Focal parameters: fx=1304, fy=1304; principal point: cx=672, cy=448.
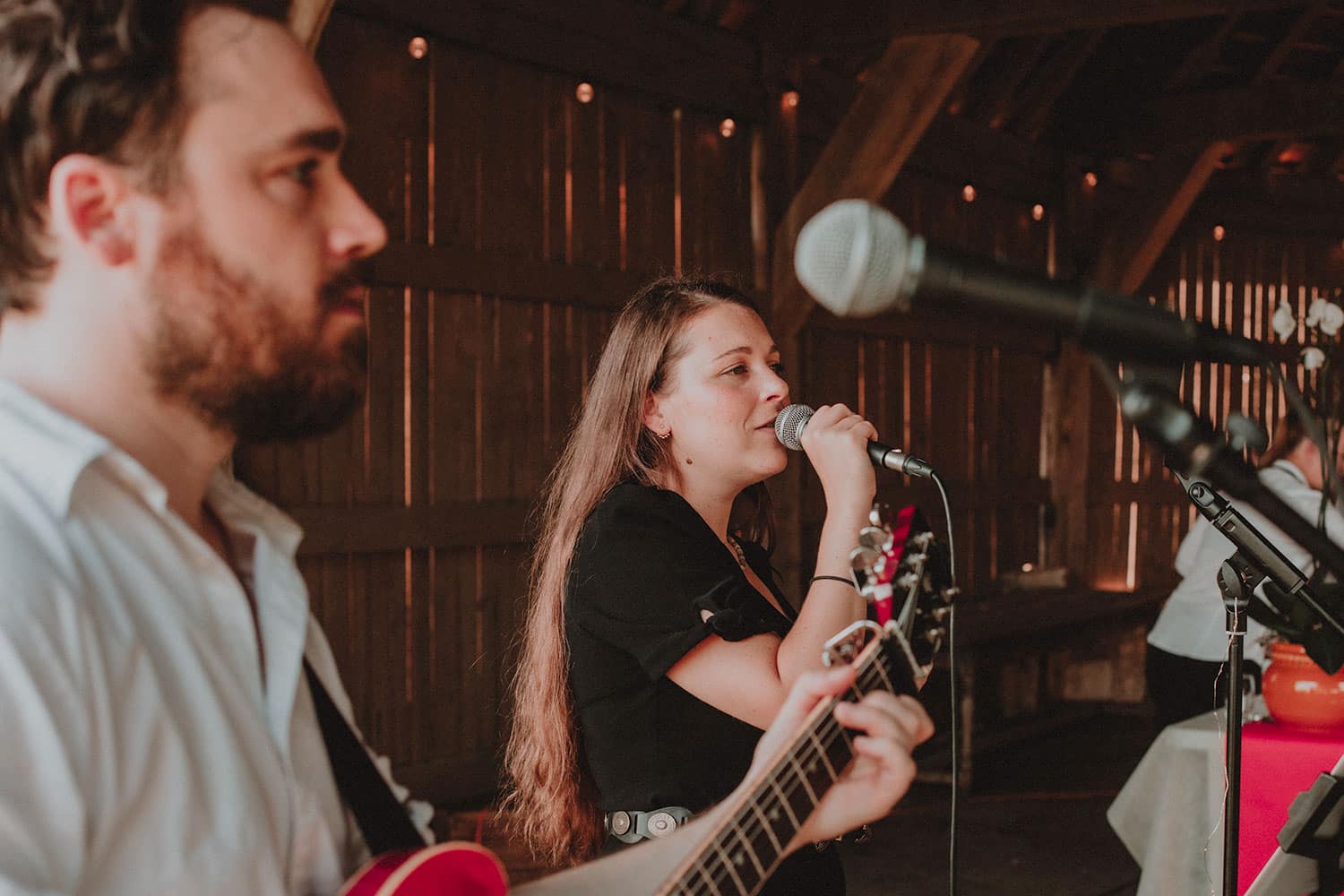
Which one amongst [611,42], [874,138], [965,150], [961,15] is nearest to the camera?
[611,42]

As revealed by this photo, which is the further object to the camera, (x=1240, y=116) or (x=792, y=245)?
(x=1240, y=116)

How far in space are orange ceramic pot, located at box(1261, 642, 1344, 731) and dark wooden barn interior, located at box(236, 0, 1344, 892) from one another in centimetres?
131

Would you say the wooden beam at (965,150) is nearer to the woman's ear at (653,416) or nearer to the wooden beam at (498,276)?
the wooden beam at (498,276)

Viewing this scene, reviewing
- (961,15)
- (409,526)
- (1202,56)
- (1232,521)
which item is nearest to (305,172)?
(1232,521)

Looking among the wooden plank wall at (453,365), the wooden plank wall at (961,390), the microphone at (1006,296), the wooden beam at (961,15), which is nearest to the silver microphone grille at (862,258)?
the microphone at (1006,296)

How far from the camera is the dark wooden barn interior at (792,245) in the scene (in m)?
4.35

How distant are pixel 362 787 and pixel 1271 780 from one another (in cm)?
239

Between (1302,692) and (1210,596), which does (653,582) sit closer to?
(1302,692)

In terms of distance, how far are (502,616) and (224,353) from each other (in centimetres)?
390

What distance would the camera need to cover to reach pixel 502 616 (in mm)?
4773

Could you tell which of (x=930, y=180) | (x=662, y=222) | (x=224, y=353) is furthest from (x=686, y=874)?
(x=930, y=180)

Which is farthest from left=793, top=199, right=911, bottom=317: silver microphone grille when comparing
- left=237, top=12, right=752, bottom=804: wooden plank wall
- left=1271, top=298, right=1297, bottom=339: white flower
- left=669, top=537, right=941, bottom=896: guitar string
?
left=1271, top=298, right=1297, bottom=339: white flower

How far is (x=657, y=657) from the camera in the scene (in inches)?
68.6

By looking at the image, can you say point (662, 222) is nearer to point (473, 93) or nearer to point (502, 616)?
point (473, 93)
